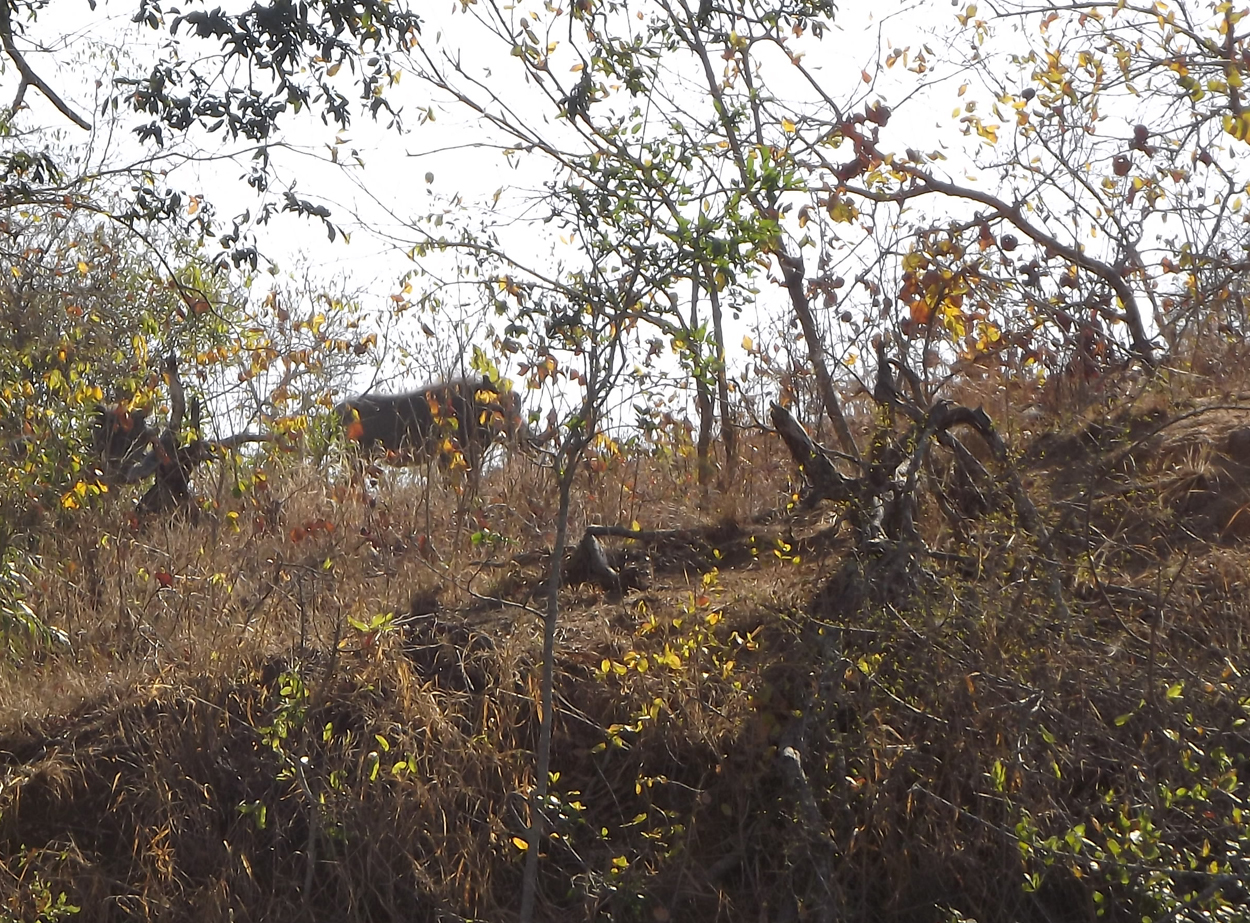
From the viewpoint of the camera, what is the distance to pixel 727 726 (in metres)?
4.52

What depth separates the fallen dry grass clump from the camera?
3.91 meters

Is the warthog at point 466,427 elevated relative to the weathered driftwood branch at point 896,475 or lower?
elevated

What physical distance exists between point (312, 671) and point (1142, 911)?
2.98 metres

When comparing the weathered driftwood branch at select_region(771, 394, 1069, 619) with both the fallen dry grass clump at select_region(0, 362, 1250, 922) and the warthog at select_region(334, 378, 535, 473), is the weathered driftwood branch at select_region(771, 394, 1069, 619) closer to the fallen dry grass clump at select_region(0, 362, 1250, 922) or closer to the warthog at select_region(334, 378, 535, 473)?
the fallen dry grass clump at select_region(0, 362, 1250, 922)

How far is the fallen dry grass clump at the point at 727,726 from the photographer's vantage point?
12.8 feet

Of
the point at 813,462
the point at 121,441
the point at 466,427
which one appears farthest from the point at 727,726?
the point at 121,441

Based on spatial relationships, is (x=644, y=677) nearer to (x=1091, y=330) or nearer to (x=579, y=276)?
(x=579, y=276)

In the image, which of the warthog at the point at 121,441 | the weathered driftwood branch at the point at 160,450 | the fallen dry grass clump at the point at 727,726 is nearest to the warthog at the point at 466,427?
the weathered driftwood branch at the point at 160,450

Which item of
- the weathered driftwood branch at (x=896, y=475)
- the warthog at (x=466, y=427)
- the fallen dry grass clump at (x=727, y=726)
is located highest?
the warthog at (x=466, y=427)

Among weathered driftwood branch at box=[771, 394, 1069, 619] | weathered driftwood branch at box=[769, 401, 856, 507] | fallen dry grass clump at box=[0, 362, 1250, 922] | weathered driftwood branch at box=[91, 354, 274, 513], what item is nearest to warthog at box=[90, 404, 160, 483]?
weathered driftwood branch at box=[91, 354, 274, 513]

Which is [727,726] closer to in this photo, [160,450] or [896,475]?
[896,475]

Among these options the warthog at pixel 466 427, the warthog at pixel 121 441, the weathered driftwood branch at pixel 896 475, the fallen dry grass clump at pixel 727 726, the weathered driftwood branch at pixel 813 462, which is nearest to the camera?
the fallen dry grass clump at pixel 727 726

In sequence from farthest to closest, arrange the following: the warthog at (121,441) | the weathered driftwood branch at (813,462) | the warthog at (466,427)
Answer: the warthog at (121,441), the warthog at (466,427), the weathered driftwood branch at (813,462)

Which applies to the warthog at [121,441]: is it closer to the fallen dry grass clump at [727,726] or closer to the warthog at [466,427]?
the warthog at [466,427]
